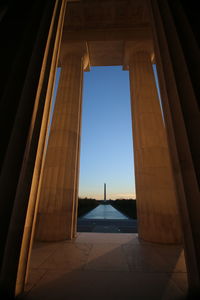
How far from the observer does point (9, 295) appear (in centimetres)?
378

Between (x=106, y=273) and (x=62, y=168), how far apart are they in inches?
306

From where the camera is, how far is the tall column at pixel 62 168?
33.8 ft

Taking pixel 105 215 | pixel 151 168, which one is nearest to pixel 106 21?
pixel 151 168

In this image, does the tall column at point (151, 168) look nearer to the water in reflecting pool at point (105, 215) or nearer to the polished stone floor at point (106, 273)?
the polished stone floor at point (106, 273)

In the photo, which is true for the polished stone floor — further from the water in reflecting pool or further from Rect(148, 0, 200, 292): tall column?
the water in reflecting pool

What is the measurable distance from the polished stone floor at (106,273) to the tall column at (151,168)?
164 cm

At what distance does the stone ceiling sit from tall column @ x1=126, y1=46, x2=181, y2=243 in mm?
5589

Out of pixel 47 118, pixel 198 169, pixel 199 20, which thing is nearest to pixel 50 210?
pixel 47 118

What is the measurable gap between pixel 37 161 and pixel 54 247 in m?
6.59

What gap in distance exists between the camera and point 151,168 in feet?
37.7

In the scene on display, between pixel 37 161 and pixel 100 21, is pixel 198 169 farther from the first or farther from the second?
pixel 100 21

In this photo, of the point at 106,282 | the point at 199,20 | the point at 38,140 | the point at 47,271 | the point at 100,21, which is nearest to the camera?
the point at 106,282

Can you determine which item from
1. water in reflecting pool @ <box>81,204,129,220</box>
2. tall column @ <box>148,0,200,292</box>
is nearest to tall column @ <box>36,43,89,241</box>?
tall column @ <box>148,0,200,292</box>

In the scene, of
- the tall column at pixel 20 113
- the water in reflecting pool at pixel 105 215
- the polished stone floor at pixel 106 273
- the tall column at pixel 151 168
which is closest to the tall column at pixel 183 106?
the polished stone floor at pixel 106 273
